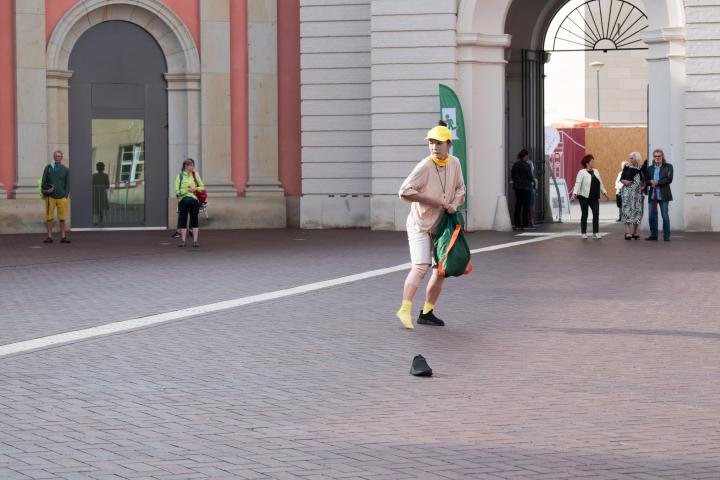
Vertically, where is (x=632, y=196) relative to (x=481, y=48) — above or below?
below

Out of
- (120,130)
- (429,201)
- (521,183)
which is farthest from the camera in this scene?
(120,130)

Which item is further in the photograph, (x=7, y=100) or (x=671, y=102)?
(x=7, y=100)

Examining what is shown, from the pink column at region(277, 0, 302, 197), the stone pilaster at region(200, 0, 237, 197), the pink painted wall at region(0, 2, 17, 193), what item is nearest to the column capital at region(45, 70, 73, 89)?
the pink painted wall at region(0, 2, 17, 193)

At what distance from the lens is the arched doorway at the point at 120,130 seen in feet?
95.1

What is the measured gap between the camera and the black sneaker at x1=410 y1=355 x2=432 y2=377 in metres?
9.00

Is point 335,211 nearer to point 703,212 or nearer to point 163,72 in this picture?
point 163,72

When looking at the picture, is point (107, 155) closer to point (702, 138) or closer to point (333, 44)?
point (333, 44)

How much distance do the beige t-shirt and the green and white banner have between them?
14072 mm

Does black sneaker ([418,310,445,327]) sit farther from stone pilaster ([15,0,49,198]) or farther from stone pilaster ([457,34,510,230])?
stone pilaster ([15,0,49,198])

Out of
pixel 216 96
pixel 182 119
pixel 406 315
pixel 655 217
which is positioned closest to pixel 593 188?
pixel 655 217

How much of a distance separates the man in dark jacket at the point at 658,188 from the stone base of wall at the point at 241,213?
27.4 ft

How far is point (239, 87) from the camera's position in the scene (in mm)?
29141

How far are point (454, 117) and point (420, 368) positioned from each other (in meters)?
17.4

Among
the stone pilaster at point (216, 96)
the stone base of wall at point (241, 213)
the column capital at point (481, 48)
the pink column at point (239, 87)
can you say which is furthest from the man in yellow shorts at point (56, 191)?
the column capital at point (481, 48)
